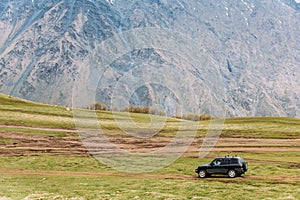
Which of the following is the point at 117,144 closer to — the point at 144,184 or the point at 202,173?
the point at 202,173

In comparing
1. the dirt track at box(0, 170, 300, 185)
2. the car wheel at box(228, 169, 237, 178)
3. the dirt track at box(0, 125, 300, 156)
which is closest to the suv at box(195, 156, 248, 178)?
the car wheel at box(228, 169, 237, 178)

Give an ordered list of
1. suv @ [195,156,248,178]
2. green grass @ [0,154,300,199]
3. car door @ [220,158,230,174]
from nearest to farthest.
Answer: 1. green grass @ [0,154,300,199]
2. suv @ [195,156,248,178]
3. car door @ [220,158,230,174]

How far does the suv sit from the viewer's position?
4897 centimetres

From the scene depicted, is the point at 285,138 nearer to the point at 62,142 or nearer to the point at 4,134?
the point at 62,142

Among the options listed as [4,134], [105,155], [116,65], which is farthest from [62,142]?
[116,65]

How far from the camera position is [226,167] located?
4956 cm

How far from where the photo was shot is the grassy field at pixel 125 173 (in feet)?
131

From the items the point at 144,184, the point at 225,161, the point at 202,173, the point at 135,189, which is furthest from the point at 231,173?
the point at 135,189

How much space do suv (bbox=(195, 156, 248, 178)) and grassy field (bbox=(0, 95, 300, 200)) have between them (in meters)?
0.91

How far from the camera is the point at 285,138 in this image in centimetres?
10131

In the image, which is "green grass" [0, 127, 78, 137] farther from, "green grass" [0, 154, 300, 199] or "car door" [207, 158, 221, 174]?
"car door" [207, 158, 221, 174]

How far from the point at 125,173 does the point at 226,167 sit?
13731mm

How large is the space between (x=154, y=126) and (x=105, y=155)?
43.1 ft

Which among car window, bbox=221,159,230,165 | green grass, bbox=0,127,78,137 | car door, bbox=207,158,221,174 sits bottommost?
car door, bbox=207,158,221,174
